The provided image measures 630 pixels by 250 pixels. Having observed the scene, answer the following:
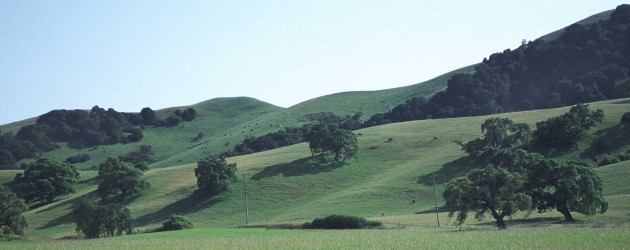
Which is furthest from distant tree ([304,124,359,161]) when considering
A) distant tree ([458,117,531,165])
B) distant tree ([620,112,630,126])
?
distant tree ([620,112,630,126])

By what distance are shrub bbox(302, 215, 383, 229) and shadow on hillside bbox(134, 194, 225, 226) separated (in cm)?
3217

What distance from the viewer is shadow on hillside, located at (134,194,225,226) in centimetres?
10225

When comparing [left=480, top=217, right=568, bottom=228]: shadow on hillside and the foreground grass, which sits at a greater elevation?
the foreground grass

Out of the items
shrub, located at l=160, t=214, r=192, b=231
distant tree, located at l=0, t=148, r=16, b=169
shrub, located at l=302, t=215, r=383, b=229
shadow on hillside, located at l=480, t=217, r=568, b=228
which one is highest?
distant tree, located at l=0, t=148, r=16, b=169

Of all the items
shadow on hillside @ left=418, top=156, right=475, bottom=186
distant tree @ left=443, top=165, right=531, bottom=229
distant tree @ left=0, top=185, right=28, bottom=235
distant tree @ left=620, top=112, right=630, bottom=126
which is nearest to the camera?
distant tree @ left=443, top=165, right=531, bottom=229

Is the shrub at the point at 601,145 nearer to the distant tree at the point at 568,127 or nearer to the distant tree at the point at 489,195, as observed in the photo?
the distant tree at the point at 568,127

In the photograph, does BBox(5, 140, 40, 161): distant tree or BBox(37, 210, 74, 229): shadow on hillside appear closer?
BBox(37, 210, 74, 229): shadow on hillside

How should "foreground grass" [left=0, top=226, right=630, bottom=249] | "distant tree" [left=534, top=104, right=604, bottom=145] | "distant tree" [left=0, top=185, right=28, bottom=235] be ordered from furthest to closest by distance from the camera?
"distant tree" [left=534, top=104, right=604, bottom=145], "distant tree" [left=0, top=185, right=28, bottom=235], "foreground grass" [left=0, top=226, right=630, bottom=249]

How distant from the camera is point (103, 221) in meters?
82.4

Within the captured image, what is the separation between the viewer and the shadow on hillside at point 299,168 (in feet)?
397

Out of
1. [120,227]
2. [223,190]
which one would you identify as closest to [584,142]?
[223,190]

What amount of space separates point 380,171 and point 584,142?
33.5 meters

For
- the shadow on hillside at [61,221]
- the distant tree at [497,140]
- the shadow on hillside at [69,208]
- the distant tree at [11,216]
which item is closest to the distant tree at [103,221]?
the distant tree at [11,216]

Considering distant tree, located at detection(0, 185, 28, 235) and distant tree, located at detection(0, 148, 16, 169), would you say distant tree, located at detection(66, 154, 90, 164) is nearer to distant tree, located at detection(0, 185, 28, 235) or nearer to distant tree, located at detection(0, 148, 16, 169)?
distant tree, located at detection(0, 148, 16, 169)
